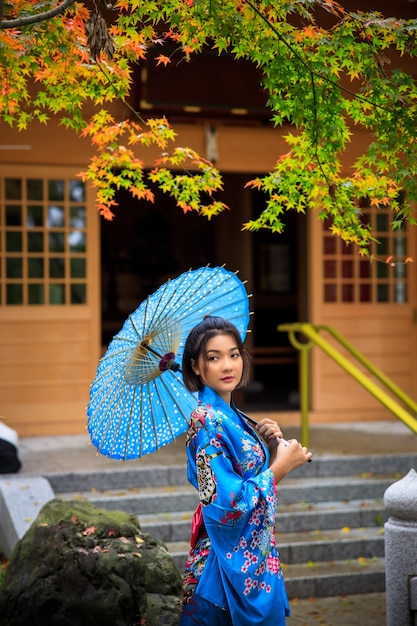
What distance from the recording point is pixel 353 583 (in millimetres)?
5918

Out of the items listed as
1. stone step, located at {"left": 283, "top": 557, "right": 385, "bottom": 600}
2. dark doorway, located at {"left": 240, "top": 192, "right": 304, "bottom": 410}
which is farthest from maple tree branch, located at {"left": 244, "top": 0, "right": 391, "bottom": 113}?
dark doorway, located at {"left": 240, "top": 192, "right": 304, "bottom": 410}

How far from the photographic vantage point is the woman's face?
3.00 metres

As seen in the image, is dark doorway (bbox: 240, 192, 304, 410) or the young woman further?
dark doorway (bbox: 240, 192, 304, 410)

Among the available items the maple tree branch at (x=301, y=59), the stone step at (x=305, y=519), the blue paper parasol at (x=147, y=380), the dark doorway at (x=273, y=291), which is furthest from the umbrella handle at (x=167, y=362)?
the dark doorway at (x=273, y=291)

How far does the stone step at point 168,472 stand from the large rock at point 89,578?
215 centimetres

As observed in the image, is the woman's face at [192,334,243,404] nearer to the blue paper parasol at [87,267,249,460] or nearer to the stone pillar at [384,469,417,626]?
the blue paper parasol at [87,267,249,460]

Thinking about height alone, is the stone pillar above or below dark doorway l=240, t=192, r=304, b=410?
below

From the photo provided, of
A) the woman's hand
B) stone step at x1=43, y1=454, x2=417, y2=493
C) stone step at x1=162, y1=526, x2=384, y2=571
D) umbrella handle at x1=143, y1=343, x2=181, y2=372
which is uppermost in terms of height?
umbrella handle at x1=143, y1=343, x2=181, y2=372

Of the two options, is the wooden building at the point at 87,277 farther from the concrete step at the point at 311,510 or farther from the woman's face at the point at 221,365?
the woman's face at the point at 221,365

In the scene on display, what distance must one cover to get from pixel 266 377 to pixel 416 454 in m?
5.43

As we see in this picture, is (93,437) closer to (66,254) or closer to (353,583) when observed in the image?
(353,583)

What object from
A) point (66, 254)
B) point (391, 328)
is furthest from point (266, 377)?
point (66, 254)

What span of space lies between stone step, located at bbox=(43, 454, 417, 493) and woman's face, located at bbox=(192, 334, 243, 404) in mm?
3926

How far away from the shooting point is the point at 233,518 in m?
2.86
